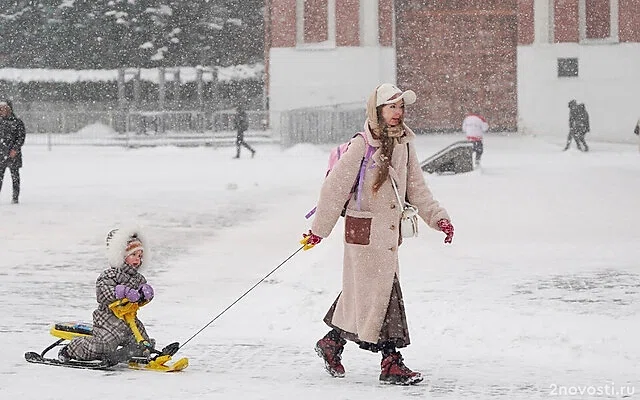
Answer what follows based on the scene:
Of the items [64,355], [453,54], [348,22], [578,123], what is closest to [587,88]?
[453,54]

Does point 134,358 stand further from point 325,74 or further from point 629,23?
point 629,23

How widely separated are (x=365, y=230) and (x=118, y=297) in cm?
168

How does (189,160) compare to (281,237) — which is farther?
(189,160)

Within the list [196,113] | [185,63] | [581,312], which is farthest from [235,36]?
[581,312]

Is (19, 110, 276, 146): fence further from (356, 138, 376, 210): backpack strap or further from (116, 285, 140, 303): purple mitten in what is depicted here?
(356, 138, 376, 210): backpack strap

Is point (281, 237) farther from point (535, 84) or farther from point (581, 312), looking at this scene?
point (535, 84)

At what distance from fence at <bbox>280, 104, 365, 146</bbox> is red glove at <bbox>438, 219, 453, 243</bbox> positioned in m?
29.6

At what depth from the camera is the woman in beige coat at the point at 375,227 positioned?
786 centimetres

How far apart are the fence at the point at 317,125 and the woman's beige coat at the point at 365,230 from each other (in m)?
29.6

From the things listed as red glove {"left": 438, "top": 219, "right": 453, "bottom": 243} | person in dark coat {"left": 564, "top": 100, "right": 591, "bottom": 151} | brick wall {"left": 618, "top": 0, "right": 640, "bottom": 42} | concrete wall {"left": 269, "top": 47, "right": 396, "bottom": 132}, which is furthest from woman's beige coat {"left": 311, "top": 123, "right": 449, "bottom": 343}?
brick wall {"left": 618, "top": 0, "right": 640, "bottom": 42}

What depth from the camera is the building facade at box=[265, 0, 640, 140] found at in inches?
1577

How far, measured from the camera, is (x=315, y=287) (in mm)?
11883

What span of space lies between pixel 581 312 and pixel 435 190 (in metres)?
11.4

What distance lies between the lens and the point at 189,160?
33.5m
